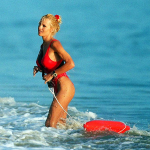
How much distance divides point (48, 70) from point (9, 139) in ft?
4.11

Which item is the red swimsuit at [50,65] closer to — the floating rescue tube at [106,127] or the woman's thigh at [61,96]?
the woman's thigh at [61,96]

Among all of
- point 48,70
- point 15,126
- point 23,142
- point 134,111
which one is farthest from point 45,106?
point 23,142

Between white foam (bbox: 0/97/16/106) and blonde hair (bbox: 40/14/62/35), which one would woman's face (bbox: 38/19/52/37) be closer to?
blonde hair (bbox: 40/14/62/35)

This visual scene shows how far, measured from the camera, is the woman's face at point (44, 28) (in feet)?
20.9

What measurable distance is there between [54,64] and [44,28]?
0.59 meters

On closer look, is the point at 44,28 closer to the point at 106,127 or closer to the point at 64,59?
the point at 64,59

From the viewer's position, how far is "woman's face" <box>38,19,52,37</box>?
6359 millimetres

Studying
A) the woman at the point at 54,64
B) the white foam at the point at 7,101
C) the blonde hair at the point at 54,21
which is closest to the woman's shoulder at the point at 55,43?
the woman at the point at 54,64

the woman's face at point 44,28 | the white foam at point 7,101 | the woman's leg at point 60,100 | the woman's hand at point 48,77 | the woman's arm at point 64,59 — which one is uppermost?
the white foam at point 7,101

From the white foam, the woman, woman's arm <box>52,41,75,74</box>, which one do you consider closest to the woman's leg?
the woman

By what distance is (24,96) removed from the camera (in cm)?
1266

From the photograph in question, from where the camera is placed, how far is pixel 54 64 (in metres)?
6.29

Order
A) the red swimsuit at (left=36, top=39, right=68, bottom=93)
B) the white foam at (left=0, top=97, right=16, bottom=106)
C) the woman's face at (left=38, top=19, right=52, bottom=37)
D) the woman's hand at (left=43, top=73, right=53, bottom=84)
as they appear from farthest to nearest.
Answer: the white foam at (left=0, top=97, right=16, bottom=106)
the woman's face at (left=38, top=19, right=52, bottom=37)
the red swimsuit at (left=36, top=39, right=68, bottom=93)
the woman's hand at (left=43, top=73, right=53, bottom=84)

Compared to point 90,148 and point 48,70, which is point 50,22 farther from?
point 90,148
